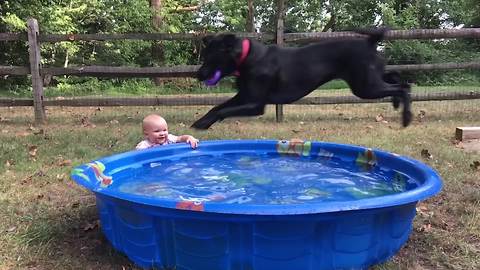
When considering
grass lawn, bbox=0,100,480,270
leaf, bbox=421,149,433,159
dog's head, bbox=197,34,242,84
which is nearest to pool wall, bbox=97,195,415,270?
grass lawn, bbox=0,100,480,270

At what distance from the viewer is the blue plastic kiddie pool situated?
2.64 m

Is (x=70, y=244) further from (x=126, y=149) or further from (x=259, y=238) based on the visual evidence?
(x=126, y=149)

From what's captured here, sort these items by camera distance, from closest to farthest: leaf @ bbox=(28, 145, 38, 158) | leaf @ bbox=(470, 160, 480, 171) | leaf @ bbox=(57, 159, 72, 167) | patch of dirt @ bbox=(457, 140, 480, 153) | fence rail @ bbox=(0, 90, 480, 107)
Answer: leaf @ bbox=(470, 160, 480, 171) < leaf @ bbox=(57, 159, 72, 167) < leaf @ bbox=(28, 145, 38, 158) < patch of dirt @ bbox=(457, 140, 480, 153) < fence rail @ bbox=(0, 90, 480, 107)

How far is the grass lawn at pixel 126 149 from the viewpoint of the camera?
325 centimetres

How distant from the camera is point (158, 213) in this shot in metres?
2.77

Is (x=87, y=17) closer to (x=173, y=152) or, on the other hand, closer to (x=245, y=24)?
(x=245, y=24)

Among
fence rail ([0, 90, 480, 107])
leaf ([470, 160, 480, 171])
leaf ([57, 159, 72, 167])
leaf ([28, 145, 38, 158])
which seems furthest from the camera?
fence rail ([0, 90, 480, 107])

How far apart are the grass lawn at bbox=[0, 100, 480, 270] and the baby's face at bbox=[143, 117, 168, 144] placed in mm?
801

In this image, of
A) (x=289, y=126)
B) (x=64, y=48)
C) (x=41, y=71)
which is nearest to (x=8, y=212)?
(x=289, y=126)

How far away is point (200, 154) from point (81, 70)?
165 inches

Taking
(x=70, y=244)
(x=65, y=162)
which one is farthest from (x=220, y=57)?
(x=65, y=162)

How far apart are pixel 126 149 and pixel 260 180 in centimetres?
222

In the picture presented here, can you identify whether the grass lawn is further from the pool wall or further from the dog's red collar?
the dog's red collar

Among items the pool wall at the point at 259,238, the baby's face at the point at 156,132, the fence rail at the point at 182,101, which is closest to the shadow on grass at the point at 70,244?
the pool wall at the point at 259,238
